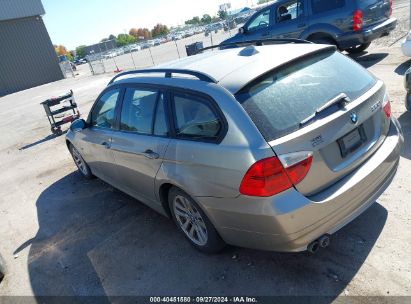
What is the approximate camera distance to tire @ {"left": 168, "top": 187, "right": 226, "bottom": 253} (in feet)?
10.9

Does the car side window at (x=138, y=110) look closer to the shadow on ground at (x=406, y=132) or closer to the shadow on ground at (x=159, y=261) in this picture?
the shadow on ground at (x=159, y=261)

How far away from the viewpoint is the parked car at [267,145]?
2.68 meters

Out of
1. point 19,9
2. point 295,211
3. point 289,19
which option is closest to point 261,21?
point 289,19

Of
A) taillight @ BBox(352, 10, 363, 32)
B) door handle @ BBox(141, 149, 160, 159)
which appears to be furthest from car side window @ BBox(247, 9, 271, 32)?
door handle @ BBox(141, 149, 160, 159)

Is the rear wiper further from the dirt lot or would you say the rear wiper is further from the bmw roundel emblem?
the dirt lot

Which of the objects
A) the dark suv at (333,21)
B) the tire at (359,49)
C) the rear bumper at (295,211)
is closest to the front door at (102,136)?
the rear bumper at (295,211)

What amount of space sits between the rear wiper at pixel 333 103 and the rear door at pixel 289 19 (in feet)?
25.0

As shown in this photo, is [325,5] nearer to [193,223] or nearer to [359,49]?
[359,49]

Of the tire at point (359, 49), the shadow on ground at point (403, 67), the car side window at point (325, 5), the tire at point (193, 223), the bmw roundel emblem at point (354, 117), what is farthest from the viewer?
the tire at point (359, 49)

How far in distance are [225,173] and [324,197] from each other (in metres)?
0.75

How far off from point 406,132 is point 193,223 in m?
3.42

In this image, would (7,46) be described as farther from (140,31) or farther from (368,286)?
(140,31)

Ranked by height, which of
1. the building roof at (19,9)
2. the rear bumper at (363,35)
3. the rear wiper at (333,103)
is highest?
the building roof at (19,9)

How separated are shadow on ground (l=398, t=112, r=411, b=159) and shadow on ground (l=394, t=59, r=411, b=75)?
2768 millimetres
